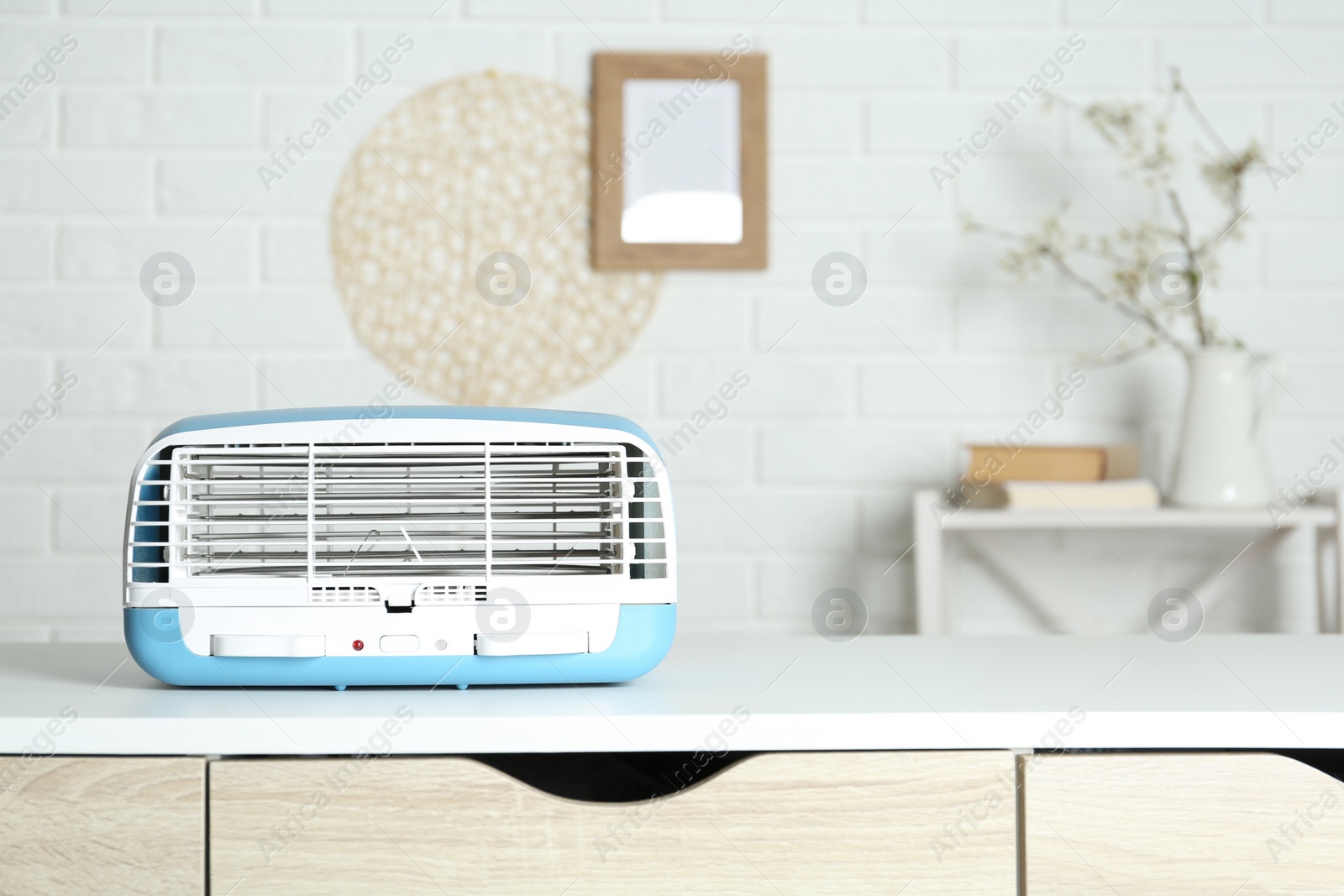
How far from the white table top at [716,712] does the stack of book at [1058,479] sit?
582 mm

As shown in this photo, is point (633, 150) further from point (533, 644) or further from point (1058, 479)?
point (533, 644)

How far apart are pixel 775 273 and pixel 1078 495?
1.68 ft

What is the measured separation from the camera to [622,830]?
612 millimetres

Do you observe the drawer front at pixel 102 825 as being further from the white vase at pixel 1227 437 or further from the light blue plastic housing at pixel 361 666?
the white vase at pixel 1227 437

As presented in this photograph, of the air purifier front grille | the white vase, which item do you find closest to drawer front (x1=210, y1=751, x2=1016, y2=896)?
the air purifier front grille

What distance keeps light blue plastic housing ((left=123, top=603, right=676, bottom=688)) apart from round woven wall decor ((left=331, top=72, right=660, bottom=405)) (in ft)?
2.77

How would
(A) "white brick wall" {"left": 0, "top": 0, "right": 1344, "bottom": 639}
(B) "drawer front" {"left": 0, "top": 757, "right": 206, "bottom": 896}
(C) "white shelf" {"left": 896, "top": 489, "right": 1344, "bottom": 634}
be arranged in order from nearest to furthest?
(B) "drawer front" {"left": 0, "top": 757, "right": 206, "bottom": 896} < (C) "white shelf" {"left": 896, "top": 489, "right": 1344, "bottom": 634} < (A) "white brick wall" {"left": 0, "top": 0, "right": 1344, "bottom": 639}

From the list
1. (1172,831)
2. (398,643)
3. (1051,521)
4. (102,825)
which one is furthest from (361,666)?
(1051,521)

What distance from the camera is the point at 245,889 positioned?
606 millimetres

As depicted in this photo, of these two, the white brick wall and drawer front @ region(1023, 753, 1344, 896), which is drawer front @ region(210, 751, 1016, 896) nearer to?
drawer front @ region(1023, 753, 1344, 896)

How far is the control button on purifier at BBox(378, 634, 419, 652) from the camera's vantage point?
669 mm

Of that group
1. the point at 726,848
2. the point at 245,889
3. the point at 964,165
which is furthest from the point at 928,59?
the point at 245,889

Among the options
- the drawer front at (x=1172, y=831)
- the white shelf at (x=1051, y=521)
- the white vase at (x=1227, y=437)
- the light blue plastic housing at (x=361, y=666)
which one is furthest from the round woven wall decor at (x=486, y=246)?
the drawer front at (x=1172, y=831)

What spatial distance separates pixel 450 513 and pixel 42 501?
1078 mm
